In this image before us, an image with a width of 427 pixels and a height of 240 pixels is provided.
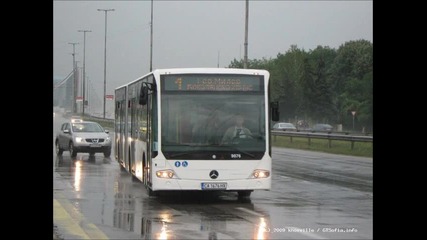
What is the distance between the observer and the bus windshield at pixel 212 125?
1424cm

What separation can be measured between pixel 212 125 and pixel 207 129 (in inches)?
5.2

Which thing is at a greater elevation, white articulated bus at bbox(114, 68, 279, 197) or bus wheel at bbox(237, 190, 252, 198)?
white articulated bus at bbox(114, 68, 279, 197)

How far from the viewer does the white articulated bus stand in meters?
14.2

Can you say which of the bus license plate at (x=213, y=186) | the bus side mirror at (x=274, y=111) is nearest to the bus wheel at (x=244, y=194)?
the bus license plate at (x=213, y=186)

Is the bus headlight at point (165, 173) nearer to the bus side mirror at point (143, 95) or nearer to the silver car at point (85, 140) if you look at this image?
the bus side mirror at point (143, 95)

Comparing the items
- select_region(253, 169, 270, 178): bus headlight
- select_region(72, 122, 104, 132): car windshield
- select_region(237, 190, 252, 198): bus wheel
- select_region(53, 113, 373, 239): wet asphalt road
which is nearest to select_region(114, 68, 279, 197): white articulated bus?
select_region(253, 169, 270, 178): bus headlight

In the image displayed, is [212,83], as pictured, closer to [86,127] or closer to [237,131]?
[237,131]

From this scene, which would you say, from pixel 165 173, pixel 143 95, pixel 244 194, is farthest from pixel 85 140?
pixel 165 173

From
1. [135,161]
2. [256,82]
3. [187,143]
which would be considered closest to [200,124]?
[187,143]

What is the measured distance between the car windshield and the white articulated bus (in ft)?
54.9

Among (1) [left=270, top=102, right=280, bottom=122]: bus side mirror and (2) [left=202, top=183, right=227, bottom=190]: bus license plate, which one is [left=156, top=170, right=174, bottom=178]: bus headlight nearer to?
(2) [left=202, top=183, right=227, bottom=190]: bus license plate

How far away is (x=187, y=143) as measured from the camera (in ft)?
46.8
